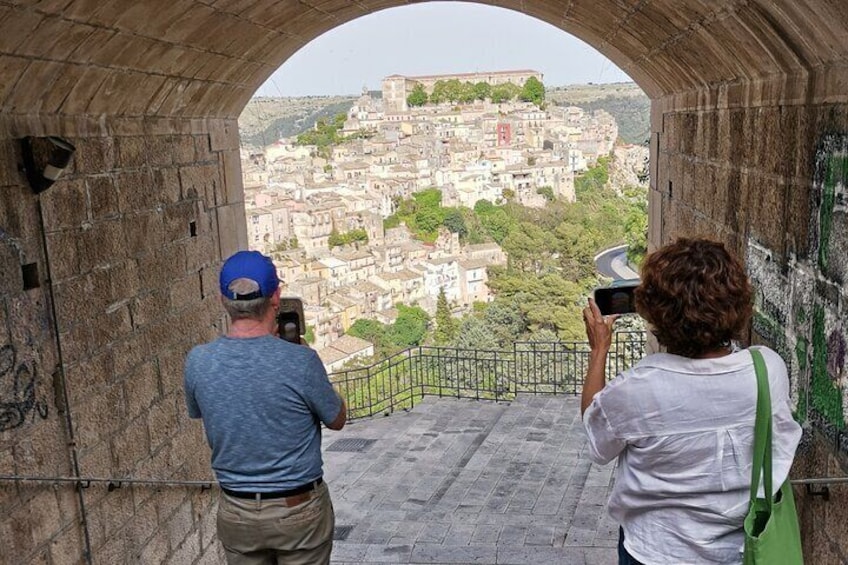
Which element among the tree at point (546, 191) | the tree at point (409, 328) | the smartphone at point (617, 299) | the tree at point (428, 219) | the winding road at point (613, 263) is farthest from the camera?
the tree at point (546, 191)

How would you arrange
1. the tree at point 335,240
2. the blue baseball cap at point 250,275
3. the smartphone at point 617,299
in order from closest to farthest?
the smartphone at point 617,299
the blue baseball cap at point 250,275
the tree at point 335,240

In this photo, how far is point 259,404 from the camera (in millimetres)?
2363

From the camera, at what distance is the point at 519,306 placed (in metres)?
40.5

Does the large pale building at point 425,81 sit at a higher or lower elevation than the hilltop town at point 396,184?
higher

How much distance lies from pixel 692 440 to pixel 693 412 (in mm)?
65

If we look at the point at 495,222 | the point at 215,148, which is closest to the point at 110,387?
the point at 215,148

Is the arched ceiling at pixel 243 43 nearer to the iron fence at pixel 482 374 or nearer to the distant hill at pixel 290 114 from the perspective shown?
the iron fence at pixel 482 374

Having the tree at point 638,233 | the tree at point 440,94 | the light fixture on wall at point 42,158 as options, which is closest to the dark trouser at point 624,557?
the light fixture on wall at point 42,158

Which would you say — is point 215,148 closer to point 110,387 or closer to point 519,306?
point 110,387

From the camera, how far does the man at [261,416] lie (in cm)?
237

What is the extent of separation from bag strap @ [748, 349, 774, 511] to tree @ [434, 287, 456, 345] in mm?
44021

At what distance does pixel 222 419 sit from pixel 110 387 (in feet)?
4.92

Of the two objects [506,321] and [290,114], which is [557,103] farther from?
[506,321]

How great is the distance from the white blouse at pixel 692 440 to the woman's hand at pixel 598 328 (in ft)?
0.88
